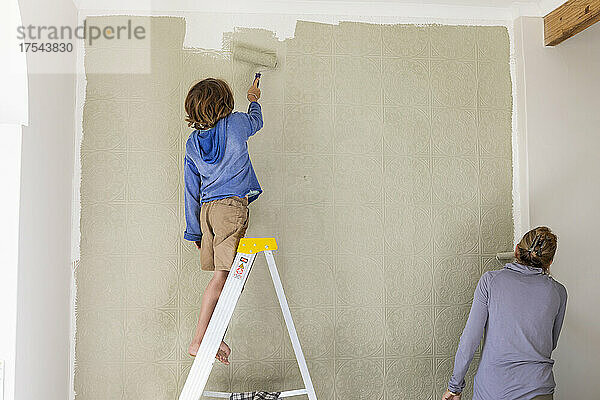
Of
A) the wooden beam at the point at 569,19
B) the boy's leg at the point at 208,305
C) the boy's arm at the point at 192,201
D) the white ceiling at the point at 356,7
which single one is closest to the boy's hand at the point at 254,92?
the boy's arm at the point at 192,201

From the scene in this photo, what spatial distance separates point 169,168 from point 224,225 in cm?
57

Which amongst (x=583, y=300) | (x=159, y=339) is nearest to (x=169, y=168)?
(x=159, y=339)

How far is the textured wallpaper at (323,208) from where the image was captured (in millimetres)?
2924

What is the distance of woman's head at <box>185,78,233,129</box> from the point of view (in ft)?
8.48

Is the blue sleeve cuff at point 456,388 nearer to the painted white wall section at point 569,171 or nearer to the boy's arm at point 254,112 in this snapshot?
the painted white wall section at point 569,171

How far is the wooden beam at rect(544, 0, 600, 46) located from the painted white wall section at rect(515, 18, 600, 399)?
61 mm

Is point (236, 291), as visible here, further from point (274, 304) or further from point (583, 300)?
point (583, 300)

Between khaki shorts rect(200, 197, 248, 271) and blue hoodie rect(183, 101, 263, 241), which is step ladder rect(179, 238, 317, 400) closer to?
khaki shorts rect(200, 197, 248, 271)

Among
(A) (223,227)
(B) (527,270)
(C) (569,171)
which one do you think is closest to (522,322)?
(B) (527,270)

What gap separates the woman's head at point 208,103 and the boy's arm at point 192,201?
21 cm

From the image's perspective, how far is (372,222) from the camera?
3.07 meters

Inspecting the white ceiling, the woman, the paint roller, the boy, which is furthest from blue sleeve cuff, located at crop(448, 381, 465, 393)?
the white ceiling

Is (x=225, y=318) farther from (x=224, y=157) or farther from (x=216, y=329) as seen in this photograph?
(x=224, y=157)

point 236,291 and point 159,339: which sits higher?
point 236,291
